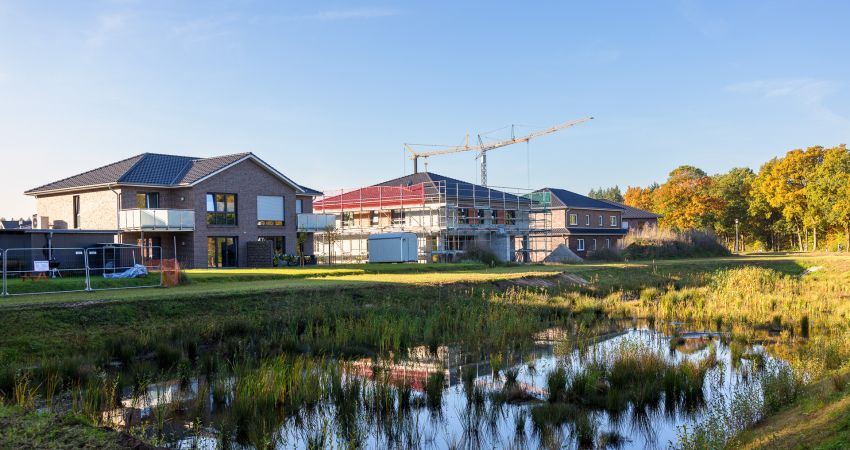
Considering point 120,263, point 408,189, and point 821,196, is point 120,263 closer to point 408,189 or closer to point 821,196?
point 408,189

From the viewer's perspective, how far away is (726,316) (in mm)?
19766

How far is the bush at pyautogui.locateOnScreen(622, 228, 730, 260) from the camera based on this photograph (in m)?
52.1

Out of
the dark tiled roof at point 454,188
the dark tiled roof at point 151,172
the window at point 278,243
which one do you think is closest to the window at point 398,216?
the dark tiled roof at point 454,188

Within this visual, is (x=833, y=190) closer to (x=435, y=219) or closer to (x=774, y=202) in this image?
(x=774, y=202)

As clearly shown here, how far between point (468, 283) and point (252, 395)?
16.4 m

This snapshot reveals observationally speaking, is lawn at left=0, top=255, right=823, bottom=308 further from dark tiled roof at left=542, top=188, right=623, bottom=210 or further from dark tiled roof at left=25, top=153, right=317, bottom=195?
dark tiled roof at left=542, top=188, right=623, bottom=210

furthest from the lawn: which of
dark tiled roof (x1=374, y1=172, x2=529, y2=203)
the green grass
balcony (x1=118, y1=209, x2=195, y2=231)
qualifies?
dark tiled roof (x1=374, y1=172, x2=529, y2=203)

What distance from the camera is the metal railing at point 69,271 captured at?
68.4 feet

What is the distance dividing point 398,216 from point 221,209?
1571cm

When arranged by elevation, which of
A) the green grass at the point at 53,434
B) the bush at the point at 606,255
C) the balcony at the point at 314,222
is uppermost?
the balcony at the point at 314,222

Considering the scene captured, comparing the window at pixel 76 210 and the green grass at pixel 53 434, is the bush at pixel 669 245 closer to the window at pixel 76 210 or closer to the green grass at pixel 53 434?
the window at pixel 76 210

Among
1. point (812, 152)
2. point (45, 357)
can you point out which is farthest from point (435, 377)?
point (812, 152)

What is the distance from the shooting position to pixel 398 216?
2032 inches

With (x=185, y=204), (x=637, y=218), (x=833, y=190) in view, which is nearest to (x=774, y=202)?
(x=833, y=190)
